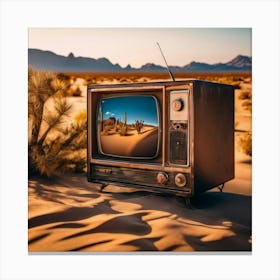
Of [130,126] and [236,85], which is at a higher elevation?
[236,85]

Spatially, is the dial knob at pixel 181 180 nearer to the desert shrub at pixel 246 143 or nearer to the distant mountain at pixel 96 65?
the desert shrub at pixel 246 143

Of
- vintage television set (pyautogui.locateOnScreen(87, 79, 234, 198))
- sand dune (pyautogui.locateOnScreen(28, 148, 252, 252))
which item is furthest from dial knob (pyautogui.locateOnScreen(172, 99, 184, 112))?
sand dune (pyautogui.locateOnScreen(28, 148, 252, 252))

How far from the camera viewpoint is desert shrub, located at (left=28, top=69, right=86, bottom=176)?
2717 mm

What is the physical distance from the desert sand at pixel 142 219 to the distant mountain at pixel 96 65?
0.27 meters

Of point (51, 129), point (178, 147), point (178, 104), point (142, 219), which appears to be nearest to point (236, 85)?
point (178, 104)

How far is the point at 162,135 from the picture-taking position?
2533 mm

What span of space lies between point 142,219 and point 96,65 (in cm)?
106

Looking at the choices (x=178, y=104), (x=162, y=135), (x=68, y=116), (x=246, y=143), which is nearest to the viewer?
(x=178, y=104)

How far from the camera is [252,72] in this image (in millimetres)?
2652

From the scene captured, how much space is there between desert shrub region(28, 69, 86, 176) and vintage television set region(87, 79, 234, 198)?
0.11 m

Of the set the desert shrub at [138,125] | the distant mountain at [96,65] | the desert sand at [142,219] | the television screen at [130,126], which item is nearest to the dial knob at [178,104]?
the television screen at [130,126]

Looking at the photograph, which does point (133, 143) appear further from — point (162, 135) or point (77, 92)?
point (77, 92)

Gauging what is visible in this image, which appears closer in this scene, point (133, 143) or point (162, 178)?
point (162, 178)
